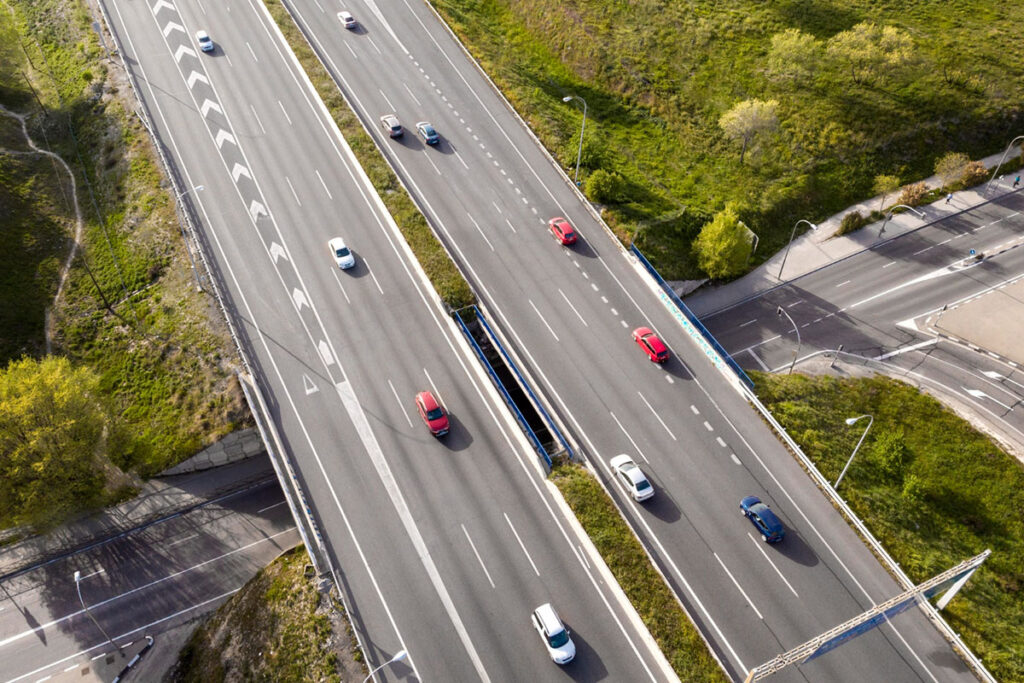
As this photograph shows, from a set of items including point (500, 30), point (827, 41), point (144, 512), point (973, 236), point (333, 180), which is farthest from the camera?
point (500, 30)

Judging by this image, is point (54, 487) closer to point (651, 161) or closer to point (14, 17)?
point (651, 161)

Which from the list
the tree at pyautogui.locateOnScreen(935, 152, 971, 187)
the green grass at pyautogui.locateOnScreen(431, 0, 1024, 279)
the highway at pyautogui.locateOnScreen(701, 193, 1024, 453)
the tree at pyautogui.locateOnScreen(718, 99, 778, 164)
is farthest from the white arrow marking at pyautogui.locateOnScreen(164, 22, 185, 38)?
the tree at pyautogui.locateOnScreen(935, 152, 971, 187)

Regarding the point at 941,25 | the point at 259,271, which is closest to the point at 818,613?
the point at 259,271

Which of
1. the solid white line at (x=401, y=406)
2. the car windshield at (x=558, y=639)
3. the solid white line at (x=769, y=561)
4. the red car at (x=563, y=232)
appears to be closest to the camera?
the car windshield at (x=558, y=639)

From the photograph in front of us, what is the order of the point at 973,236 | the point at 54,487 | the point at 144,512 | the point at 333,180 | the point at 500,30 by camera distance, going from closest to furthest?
1. the point at 54,487
2. the point at 144,512
3. the point at 333,180
4. the point at 973,236
5. the point at 500,30

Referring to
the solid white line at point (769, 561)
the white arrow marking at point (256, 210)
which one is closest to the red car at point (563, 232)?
the white arrow marking at point (256, 210)

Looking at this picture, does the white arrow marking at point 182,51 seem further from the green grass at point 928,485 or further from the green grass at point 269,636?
the green grass at point 928,485
